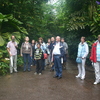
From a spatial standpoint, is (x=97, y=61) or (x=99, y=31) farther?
(x=99, y=31)

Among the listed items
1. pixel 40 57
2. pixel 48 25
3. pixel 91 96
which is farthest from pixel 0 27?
pixel 48 25

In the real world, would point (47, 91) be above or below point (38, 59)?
below

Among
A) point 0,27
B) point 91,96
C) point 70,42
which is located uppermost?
point 0,27

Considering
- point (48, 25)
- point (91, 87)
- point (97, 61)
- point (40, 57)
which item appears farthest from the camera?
point (48, 25)

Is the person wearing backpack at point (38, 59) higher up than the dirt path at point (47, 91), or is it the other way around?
the person wearing backpack at point (38, 59)

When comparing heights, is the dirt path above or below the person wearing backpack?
below

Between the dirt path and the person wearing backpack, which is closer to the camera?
the dirt path

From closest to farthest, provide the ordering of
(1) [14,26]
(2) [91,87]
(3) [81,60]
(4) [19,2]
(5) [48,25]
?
(2) [91,87] → (3) [81,60] → (1) [14,26] → (4) [19,2] → (5) [48,25]

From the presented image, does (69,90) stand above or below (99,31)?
below

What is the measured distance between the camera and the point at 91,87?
209 inches

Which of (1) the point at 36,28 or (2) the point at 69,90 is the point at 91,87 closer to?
(2) the point at 69,90

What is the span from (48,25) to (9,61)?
44.0 ft

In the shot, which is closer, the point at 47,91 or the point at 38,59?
the point at 47,91

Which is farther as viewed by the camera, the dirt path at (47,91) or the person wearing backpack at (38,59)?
the person wearing backpack at (38,59)
